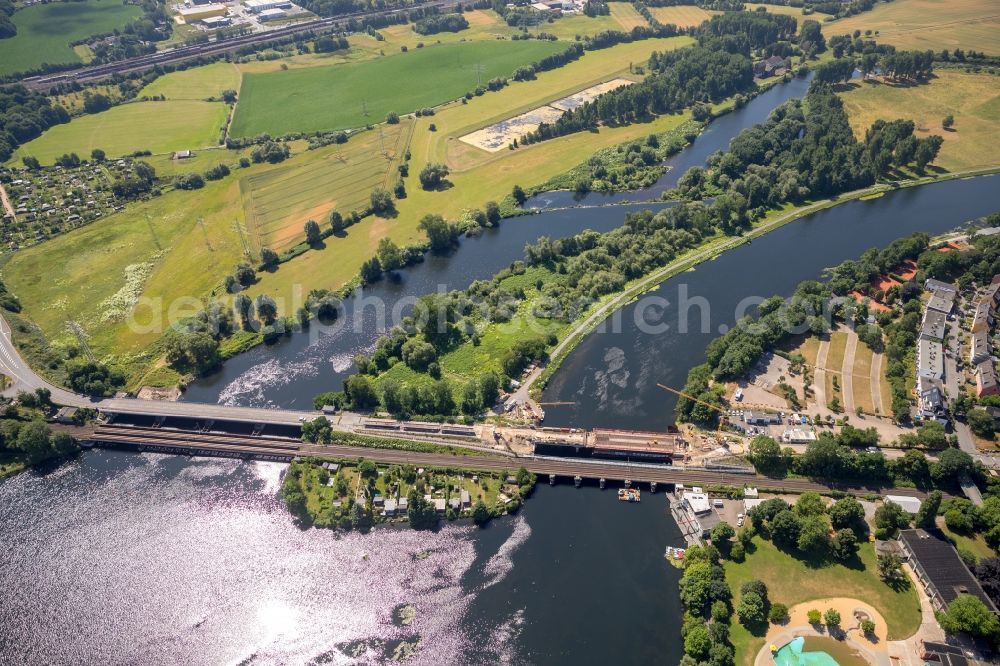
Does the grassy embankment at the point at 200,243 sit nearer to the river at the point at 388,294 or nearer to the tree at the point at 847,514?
the river at the point at 388,294

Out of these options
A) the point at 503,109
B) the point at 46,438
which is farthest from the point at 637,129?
the point at 46,438

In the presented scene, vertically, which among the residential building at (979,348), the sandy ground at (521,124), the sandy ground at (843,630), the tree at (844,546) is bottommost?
the sandy ground at (843,630)

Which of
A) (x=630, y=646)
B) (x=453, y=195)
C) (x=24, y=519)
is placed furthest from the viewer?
(x=453, y=195)

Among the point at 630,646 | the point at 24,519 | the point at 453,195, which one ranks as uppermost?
the point at 453,195

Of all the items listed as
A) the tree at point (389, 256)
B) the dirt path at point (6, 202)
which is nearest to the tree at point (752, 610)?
the tree at point (389, 256)

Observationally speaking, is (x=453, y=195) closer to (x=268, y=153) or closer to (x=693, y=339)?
(x=268, y=153)

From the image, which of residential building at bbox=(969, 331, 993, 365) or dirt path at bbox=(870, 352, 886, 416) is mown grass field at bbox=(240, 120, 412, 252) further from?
residential building at bbox=(969, 331, 993, 365)

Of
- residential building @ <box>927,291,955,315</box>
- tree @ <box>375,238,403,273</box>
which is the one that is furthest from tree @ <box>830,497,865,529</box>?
tree @ <box>375,238,403,273</box>
